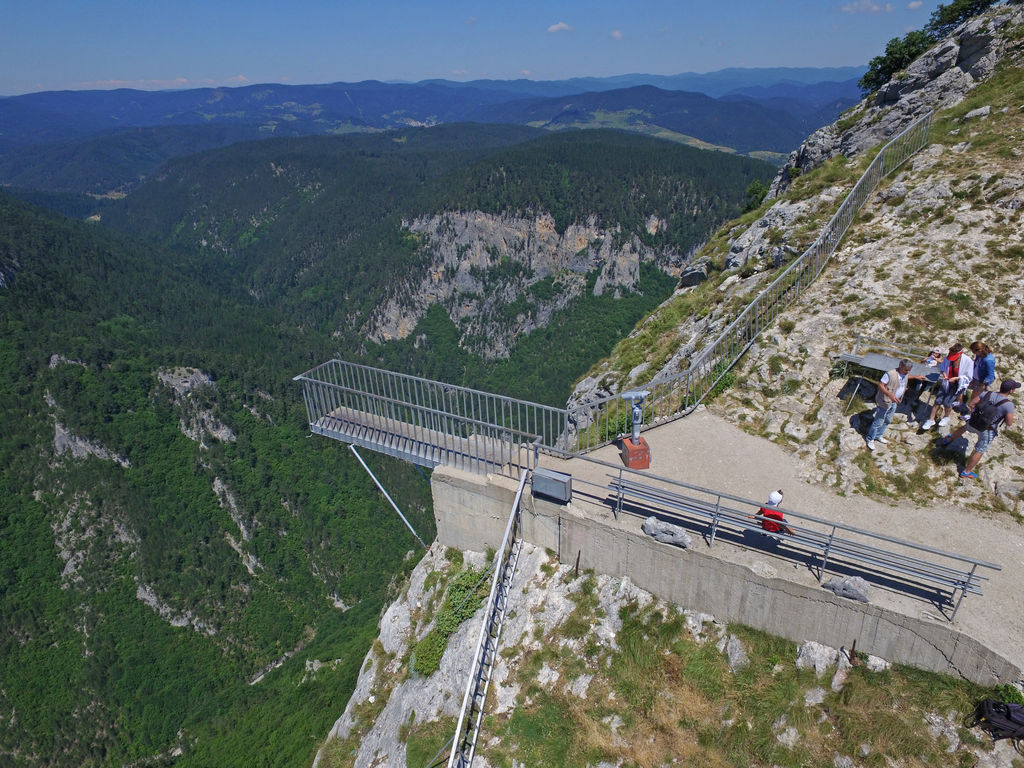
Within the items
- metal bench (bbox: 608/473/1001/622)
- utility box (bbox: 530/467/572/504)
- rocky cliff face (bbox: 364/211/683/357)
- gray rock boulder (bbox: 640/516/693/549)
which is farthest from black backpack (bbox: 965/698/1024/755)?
rocky cliff face (bbox: 364/211/683/357)

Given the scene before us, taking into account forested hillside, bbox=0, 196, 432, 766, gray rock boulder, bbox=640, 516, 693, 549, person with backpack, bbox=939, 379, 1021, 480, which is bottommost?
forested hillside, bbox=0, 196, 432, 766

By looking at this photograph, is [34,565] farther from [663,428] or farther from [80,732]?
[663,428]

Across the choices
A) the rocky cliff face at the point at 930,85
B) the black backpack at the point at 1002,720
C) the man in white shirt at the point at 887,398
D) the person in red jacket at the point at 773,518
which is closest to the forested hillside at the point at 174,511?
the person in red jacket at the point at 773,518

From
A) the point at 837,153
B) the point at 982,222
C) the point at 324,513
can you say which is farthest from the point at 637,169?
the point at 982,222

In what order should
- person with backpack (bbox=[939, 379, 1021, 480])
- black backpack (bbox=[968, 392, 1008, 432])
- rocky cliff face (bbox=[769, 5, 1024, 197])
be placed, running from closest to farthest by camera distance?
1. person with backpack (bbox=[939, 379, 1021, 480])
2. black backpack (bbox=[968, 392, 1008, 432])
3. rocky cliff face (bbox=[769, 5, 1024, 197])

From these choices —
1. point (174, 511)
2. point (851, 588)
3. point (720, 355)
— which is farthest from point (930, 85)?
point (174, 511)

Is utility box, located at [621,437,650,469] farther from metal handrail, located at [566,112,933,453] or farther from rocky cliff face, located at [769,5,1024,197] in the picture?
rocky cliff face, located at [769,5,1024,197]
